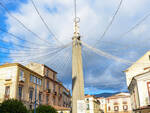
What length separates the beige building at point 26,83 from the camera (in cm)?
3259

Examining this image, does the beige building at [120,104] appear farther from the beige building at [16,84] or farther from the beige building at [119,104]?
the beige building at [16,84]

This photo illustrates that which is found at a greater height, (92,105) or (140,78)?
(140,78)

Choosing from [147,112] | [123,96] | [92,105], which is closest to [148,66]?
[147,112]

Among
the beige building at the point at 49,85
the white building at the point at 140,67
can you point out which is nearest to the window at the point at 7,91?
the beige building at the point at 49,85

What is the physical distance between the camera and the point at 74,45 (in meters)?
13.4

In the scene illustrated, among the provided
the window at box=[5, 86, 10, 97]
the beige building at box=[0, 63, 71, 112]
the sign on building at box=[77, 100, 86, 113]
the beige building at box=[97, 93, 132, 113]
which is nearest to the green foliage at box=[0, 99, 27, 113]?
the beige building at box=[0, 63, 71, 112]

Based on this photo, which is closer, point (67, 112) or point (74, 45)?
point (74, 45)

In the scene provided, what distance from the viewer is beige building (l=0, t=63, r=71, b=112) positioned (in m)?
32.6

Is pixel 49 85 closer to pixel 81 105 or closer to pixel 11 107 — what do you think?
pixel 11 107

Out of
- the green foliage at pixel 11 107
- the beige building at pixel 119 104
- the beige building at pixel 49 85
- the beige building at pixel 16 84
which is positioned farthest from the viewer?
the beige building at pixel 119 104

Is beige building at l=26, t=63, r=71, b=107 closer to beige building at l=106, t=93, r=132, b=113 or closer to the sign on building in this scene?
the sign on building

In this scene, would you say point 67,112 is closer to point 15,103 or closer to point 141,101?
point 15,103

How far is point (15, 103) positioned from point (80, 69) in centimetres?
1768

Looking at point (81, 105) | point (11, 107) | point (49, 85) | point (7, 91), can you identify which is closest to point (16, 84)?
point (7, 91)
